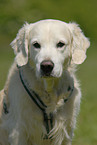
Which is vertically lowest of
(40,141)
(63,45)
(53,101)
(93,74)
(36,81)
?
(93,74)

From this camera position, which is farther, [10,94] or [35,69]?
[10,94]

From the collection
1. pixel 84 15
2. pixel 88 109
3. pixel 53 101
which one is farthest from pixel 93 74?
pixel 84 15

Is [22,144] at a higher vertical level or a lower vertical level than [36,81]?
lower

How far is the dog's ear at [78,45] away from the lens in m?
4.84

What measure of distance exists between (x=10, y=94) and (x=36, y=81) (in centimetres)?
41

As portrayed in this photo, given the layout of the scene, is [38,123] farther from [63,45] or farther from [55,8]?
[55,8]

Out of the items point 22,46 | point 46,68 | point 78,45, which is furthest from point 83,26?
point 46,68

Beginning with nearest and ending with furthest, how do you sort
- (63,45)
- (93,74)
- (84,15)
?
1. (63,45)
2. (93,74)
3. (84,15)

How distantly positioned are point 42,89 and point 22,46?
2.01 feet

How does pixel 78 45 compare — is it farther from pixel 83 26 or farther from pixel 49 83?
pixel 83 26

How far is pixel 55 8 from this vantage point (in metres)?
31.3

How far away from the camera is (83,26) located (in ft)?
97.6

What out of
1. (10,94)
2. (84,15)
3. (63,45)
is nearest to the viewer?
(63,45)

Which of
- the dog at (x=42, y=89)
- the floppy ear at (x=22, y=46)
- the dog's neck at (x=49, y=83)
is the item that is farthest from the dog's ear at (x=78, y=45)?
the floppy ear at (x=22, y=46)
